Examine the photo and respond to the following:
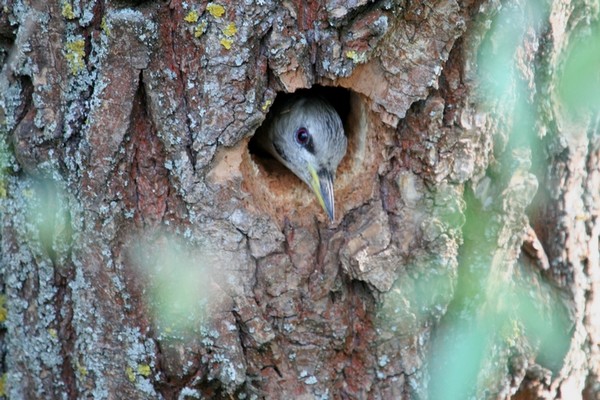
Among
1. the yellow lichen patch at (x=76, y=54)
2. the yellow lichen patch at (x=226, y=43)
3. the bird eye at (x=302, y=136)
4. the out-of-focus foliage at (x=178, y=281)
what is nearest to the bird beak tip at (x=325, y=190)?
the bird eye at (x=302, y=136)

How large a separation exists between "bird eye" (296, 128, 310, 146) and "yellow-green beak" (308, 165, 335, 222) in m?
0.31

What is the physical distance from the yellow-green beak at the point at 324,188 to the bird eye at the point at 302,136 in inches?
12.2

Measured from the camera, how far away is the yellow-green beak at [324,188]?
3.17 m

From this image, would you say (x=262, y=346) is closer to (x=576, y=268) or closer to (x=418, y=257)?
(x=418, y=257)

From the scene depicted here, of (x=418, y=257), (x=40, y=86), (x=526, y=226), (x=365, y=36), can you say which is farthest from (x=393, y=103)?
(x=40, y=86)

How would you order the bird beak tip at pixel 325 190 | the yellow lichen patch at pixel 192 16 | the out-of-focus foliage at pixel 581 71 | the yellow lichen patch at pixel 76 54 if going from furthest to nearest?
the out-of-focus foliage at pixel 581 71 < the bird beak tip at pixel 325 190 < the yellow lichen patch at pixel 76 54 < the yellow lichen patch at pixel 192 16

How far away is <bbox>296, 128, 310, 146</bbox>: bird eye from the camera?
12.5 feet

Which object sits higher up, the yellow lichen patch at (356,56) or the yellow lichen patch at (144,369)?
the yellow lichen patch at (356,56)

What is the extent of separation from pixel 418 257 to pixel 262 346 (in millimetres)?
723

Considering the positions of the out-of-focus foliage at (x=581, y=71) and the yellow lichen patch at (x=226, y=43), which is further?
the out-of-focus foliage at (x=581, y=71)

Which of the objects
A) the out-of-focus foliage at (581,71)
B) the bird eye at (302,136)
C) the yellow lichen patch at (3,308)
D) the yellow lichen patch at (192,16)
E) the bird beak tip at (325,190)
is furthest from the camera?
the bird eye at (302,136)

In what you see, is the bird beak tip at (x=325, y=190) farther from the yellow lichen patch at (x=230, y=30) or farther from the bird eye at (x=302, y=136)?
the yellow lichen patch at (x=230, y=30)

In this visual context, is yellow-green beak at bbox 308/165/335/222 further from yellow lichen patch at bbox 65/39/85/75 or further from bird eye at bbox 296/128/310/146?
yellow lichen patch at bbox 65/39/85/75

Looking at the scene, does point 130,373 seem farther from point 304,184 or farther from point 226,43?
point 226,43
